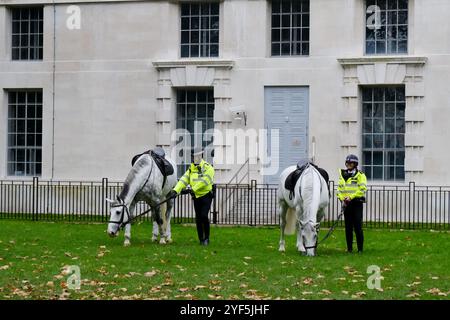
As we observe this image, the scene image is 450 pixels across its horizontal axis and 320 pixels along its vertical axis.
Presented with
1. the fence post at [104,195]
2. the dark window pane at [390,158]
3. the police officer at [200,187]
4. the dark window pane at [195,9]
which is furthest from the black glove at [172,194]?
the dark window pane at [195,9]

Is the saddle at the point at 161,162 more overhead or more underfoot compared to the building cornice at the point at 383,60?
more underfoot

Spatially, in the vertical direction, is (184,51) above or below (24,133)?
above

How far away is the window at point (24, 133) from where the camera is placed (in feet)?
125

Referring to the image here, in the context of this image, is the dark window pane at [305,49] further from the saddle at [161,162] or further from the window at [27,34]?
the saddle at [161,162]

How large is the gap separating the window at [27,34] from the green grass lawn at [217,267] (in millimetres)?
12546

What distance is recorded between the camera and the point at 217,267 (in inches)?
747

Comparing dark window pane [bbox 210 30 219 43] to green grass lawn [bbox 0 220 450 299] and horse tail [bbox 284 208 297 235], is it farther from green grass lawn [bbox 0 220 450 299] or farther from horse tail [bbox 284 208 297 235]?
horse tail [bbox 284 208 297 235]

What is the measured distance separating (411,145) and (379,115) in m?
1.65

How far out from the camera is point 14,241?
24.7 m

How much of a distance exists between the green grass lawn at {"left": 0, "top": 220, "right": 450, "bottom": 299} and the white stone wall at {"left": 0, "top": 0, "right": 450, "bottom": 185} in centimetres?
789

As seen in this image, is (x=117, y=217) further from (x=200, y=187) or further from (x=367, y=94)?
(x=367, y=94)

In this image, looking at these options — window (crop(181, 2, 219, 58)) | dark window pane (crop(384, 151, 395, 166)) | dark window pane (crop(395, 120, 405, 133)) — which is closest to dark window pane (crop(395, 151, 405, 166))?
dark window pane (crop(384, 151, 395, 166))

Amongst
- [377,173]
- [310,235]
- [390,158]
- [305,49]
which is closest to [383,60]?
[305,49]

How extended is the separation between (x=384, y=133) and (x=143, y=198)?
41.9 ft
